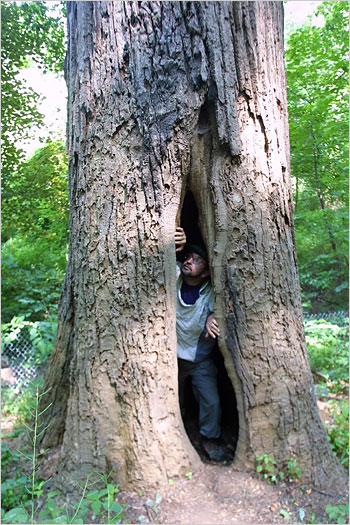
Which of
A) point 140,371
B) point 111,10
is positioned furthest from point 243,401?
point 111,10

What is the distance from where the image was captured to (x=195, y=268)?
2.99m

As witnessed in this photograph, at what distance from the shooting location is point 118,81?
236cm

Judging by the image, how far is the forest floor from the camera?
2193 millimetres

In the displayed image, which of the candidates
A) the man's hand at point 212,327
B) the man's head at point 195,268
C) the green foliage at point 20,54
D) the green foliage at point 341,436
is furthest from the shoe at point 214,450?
the green foliage at point 20,54

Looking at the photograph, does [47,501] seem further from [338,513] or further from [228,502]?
[338,513]

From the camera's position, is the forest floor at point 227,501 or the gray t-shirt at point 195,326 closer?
the forest floor at point 227,501

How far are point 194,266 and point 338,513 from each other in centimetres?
198

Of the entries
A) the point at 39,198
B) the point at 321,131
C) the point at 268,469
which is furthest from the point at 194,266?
the point at 39,198

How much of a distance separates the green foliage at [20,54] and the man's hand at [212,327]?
Answer: 6.57m

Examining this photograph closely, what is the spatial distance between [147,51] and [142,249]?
4.37ft

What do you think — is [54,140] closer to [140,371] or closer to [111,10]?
[111,10]

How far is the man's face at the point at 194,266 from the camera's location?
9.84 ft

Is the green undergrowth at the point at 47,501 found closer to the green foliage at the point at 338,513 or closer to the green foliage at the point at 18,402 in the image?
the green foliage at the point at 18,402

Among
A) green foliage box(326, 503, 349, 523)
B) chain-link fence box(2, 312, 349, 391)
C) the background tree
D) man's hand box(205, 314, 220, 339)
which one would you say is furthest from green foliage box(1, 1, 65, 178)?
green foliage box(326, 503, 349, 523)
